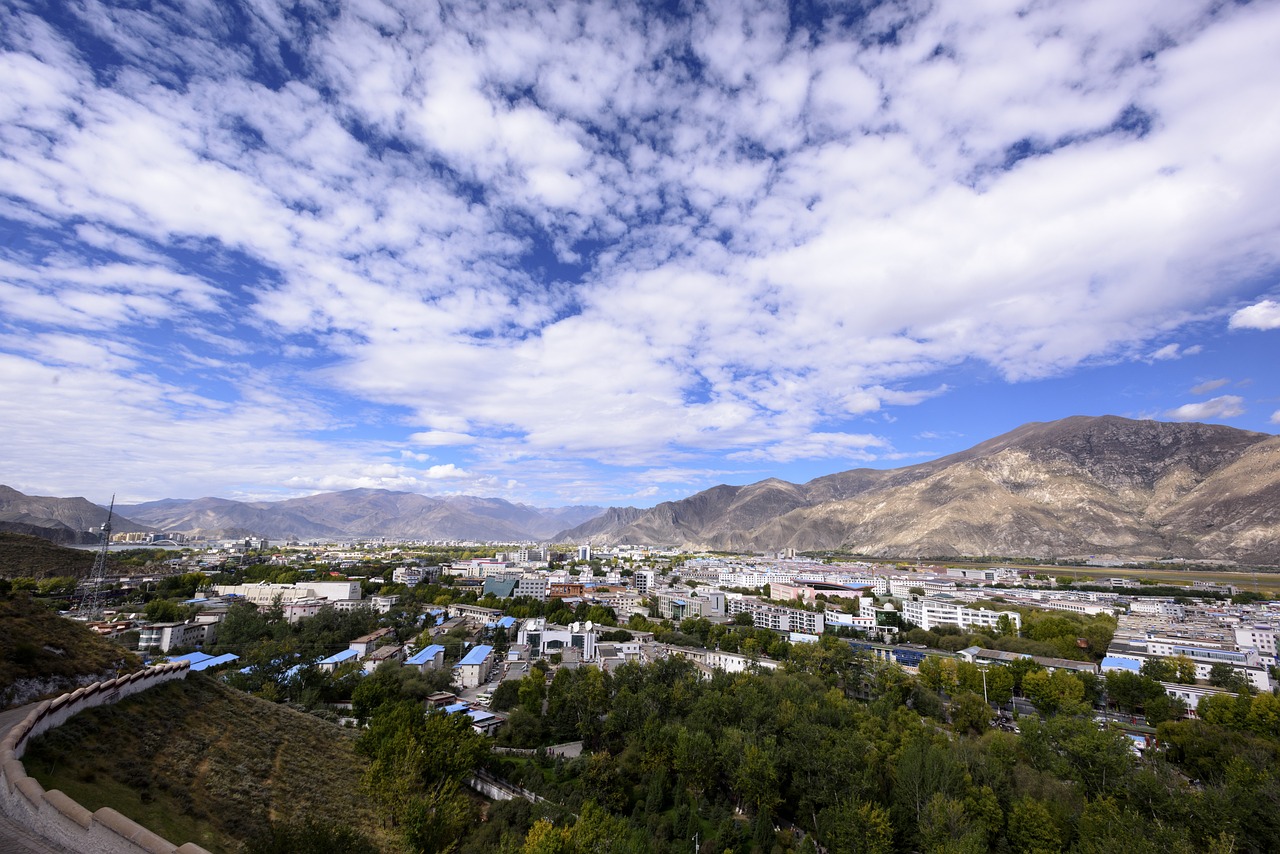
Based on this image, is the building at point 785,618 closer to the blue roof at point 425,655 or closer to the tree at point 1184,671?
the tree at point 1184,671

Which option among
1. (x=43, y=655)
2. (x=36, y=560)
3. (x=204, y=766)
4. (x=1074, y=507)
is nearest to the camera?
(x=204, y=766)

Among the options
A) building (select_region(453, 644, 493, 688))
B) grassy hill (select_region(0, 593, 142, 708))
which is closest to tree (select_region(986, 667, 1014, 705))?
building (select_region(453, 644, 493, 688))

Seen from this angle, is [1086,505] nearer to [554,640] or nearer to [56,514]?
[554,640]

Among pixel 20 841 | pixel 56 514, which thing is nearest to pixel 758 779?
pixel 20 841

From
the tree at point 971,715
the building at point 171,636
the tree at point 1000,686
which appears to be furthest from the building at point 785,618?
the building at point 171,636

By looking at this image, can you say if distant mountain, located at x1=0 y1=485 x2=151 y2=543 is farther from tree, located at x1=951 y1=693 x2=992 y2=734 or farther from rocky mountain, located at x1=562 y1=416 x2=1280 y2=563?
rocky mountain, located at x1=562 y1=416 x2=1280 y2=563
